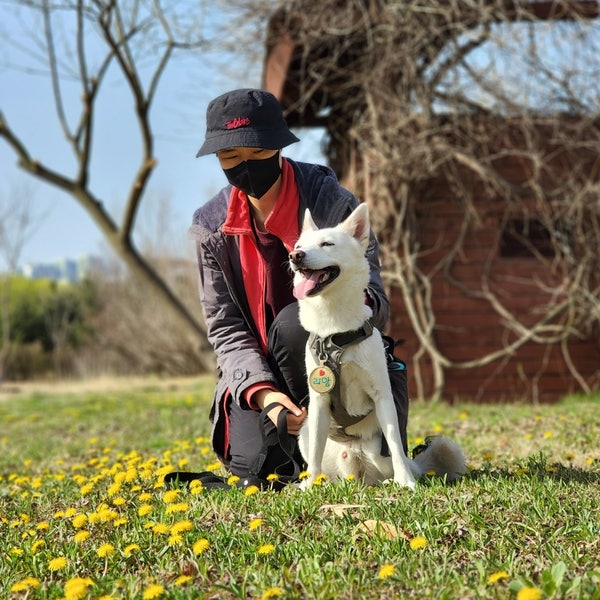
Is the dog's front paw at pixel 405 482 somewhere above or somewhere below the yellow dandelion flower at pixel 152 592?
above

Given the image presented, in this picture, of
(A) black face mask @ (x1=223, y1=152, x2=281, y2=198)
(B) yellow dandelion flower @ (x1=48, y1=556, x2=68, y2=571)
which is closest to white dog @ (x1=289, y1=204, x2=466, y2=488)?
(A) black face mask @ (x1=223, y1=152, x2=281, y2=198)

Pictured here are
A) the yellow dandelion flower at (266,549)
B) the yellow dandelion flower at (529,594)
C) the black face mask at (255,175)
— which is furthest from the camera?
the black face mask at (255,175)

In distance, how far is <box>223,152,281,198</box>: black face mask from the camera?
3.49m

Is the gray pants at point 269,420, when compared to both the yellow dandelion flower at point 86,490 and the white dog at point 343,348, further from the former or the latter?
the yellow dandelion flower at point 86,490

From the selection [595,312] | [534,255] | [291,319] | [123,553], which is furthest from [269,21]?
[123,553]

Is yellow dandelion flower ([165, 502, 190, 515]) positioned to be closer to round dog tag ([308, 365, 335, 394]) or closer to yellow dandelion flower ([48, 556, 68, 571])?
yellow dandelion flower ([48, 556, 68, 571])

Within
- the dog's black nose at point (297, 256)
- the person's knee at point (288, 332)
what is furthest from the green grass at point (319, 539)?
the dog's black nose at point (297, 256)

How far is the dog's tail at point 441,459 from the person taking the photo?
3396 mm

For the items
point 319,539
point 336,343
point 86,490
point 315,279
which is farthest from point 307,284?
point 86,490

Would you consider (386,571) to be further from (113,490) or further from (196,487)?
(113,490)

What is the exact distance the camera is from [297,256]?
2.84 m

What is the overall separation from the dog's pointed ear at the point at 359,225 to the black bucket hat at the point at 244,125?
589 millimetres

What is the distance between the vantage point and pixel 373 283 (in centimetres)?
339

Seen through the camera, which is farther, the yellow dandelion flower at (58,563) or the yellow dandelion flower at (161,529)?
the yellow dandelion flower at (161,529)
